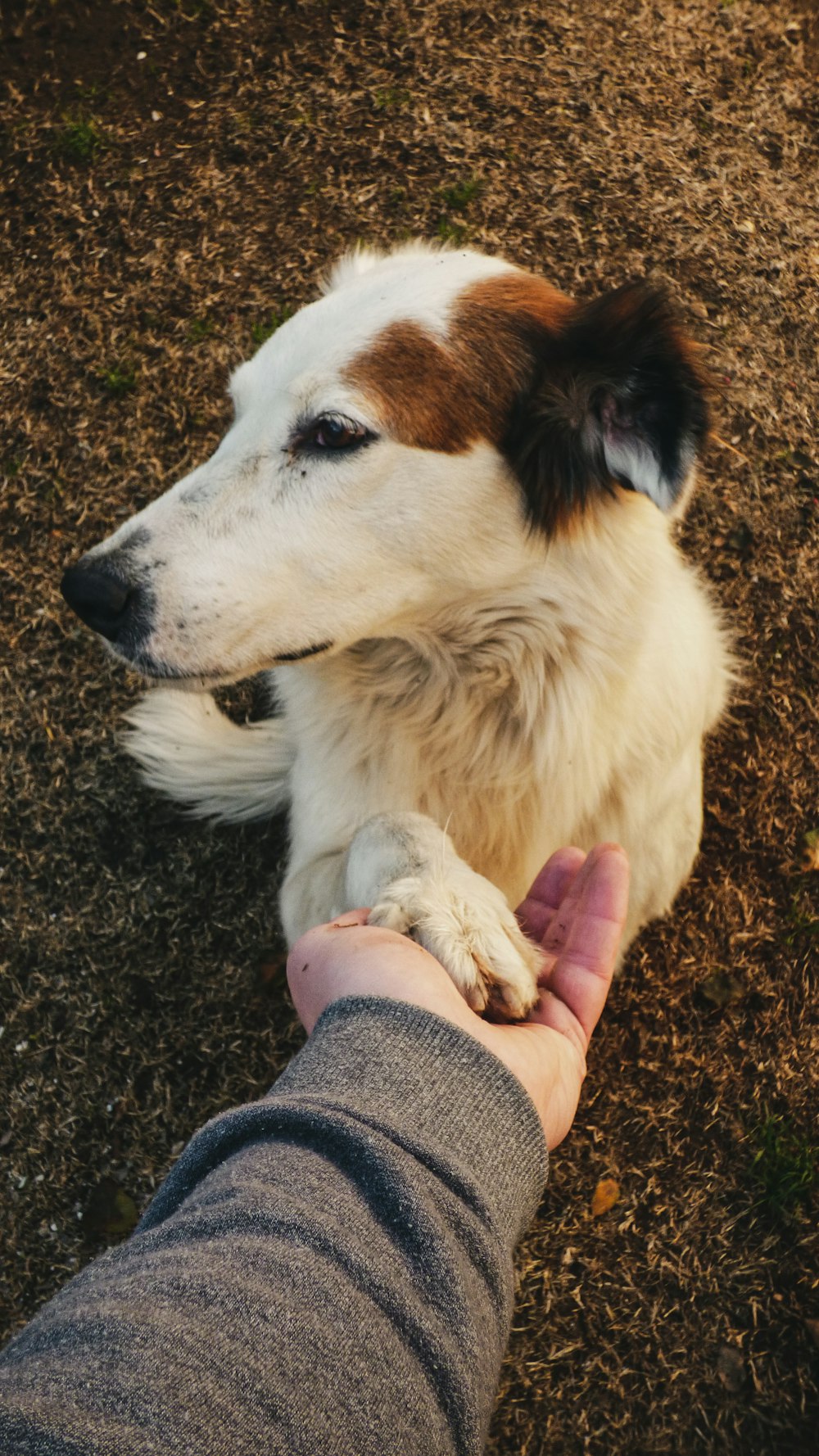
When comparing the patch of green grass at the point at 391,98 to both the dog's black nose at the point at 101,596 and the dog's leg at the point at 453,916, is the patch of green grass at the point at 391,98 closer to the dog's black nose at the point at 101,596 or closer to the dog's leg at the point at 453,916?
the dog's black nose at the point at 101,596

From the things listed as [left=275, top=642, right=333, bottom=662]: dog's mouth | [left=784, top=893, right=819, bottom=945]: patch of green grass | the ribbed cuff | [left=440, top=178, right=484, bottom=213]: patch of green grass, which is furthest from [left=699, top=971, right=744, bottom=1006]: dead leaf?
[left=440, top=178, right=484, bottom=213]: patch of green grass

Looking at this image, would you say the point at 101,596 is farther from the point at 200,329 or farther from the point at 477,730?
the point at 200,329

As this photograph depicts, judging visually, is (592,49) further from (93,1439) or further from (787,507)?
(93,1439)

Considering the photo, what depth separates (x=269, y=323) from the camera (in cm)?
369

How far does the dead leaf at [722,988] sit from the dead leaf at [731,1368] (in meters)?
0.92

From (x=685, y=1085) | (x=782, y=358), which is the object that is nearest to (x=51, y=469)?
(x=782, y=358)

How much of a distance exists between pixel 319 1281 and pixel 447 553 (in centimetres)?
130

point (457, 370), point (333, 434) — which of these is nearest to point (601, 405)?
point (457, 370)

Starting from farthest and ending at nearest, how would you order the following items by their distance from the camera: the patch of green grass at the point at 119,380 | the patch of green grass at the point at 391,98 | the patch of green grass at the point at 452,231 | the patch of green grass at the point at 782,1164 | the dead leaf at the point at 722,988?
→ the patch of green grass at the point at 391,98 < the patch of green grass at the point at 452,231 < the patch of green grass at the point at 119,380 < the dead leaf at the point at 722,988 < the patch of green grass at the point at 782,1164

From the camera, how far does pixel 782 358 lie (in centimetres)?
370

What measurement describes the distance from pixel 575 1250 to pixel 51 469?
309 cm

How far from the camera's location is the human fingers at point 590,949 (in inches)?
75.8

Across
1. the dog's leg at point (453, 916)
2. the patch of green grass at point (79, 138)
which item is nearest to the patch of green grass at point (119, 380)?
the patch of green grass at point (79, 138)

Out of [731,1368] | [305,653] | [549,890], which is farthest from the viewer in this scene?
[731,1368]
